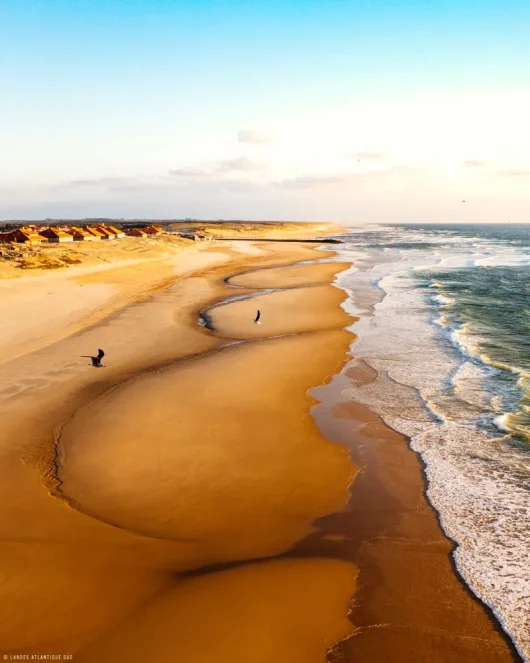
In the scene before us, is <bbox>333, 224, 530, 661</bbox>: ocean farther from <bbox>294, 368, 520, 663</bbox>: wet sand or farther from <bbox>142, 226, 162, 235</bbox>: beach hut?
<bbox>142, 226, 162, 235</bbox>: beach hut

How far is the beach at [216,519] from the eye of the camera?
22.3 ft

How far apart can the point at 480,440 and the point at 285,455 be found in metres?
5.28

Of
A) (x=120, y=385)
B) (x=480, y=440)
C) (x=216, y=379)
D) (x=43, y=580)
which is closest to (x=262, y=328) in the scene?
(x=216, y=379)

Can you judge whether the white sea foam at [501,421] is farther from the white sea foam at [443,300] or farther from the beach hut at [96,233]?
the beach hut at [96,233]

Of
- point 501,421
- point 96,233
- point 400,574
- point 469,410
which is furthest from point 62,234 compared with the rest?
point 400,574

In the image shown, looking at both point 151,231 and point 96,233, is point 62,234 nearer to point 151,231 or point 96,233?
point 96,233

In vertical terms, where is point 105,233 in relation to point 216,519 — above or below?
above

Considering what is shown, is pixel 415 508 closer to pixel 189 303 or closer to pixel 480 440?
pixel 480 440

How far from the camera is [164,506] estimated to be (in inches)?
389

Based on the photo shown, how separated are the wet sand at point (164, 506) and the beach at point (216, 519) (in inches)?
1.4

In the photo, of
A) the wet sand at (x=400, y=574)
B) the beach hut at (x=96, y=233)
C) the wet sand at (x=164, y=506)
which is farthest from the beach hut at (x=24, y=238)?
the wet sand at (x=400, y=574)

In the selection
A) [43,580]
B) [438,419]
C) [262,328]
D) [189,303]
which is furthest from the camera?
[189,303]

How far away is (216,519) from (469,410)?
9.19 m

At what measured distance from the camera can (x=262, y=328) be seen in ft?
83.8
